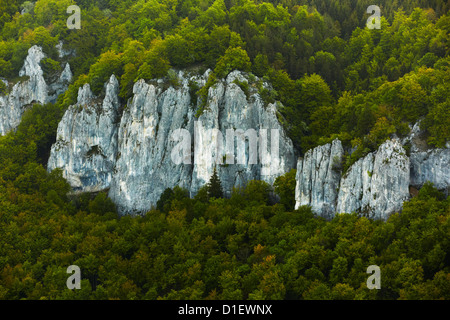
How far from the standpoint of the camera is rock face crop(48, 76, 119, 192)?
257ft

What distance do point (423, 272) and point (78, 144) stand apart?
5381cm

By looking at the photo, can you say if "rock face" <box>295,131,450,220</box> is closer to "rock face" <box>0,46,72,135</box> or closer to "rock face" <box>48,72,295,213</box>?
"rock face" <box>48,72,295,213</box>

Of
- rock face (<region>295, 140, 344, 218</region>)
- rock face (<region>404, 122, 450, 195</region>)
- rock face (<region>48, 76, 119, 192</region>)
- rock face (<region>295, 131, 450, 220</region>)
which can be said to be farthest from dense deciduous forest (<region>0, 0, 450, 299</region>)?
rock face (<region>48, 76, 119, 192</region>)

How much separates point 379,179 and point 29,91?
6383cm

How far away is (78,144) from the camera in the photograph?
78.6 meters

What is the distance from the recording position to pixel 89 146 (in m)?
78.8

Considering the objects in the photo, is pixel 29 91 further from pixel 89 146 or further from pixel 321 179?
pixel 321 179

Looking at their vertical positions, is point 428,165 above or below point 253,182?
above

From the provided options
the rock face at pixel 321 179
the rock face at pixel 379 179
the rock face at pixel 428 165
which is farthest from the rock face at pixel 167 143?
the rock face at pixel 428 165

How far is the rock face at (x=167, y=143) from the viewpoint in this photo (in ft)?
228

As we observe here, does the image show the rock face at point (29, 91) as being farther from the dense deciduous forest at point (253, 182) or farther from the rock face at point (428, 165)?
the rock face at point (428, 165)

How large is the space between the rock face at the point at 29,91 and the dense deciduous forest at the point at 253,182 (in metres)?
1.94

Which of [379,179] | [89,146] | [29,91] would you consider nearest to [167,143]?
[89,146]

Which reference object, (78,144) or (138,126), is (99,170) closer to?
(78,144)
